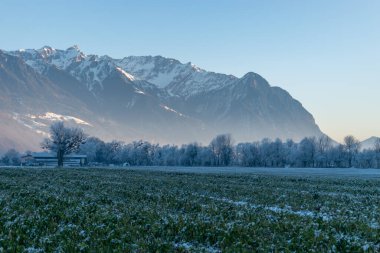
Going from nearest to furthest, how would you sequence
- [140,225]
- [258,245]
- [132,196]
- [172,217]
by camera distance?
[258,245]
[140,225]
[172,217]
[132,196]

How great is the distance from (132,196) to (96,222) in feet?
41.1

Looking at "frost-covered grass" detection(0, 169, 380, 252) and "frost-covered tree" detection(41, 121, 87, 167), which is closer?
"frost-covered grass" detection(0, 169, 380, 252)

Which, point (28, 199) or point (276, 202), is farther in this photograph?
point (276, 202)

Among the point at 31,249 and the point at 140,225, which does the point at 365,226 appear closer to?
the point at 140,225

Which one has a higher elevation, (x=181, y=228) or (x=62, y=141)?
(x=62, y=141)

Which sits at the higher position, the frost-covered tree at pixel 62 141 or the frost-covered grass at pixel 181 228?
the frost-covered tree at pixel 62 141

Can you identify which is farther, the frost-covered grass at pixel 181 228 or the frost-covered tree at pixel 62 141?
the frost-covered tree at pixel 62 141

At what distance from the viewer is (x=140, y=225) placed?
744 inches

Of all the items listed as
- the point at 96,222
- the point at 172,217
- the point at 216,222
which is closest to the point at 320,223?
A: the point at 216,222

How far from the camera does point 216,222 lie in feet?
A: 64.3

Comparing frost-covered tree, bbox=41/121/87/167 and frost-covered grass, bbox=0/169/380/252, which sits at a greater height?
frost-covered tree, bbox=41/121/87/167

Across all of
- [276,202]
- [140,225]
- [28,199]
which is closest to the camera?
[140,225]

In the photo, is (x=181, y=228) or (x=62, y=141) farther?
(x=62, y=141)

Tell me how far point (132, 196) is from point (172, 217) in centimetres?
1170
